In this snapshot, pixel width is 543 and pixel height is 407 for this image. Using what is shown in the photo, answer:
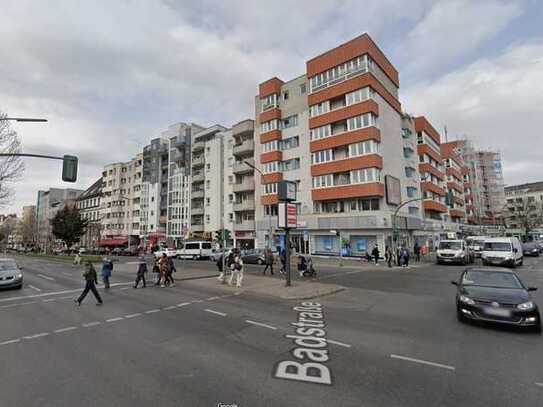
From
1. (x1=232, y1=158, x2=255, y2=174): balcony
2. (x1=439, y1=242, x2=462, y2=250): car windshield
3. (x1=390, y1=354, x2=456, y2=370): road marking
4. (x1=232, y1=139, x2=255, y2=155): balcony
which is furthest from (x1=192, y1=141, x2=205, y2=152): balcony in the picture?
(x1=390, y1=354, x2=456, y2=370): road marking

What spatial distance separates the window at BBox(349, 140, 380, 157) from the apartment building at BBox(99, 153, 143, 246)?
5409 cm

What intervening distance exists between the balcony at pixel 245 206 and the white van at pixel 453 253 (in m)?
26.2

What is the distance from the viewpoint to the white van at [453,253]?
82.4ft

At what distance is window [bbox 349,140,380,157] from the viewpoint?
31.8 metres

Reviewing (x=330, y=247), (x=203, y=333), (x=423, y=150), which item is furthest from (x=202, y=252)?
(x=423, y=150)

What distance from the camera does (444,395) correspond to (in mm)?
4066

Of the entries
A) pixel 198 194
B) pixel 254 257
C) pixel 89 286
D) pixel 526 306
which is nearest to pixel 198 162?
pixel 198 194

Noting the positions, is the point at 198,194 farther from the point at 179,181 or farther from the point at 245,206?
the point at 245,206

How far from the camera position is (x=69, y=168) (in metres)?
11.0

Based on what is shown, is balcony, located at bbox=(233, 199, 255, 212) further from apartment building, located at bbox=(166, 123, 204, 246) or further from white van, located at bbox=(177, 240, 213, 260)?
apartment building, located at bbox=(166, 123, 204, 246)

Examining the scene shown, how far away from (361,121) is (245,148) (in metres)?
19.8

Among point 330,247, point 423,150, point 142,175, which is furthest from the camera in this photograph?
point 142,175

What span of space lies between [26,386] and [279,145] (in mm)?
38828

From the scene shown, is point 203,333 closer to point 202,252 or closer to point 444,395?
point 444,395
